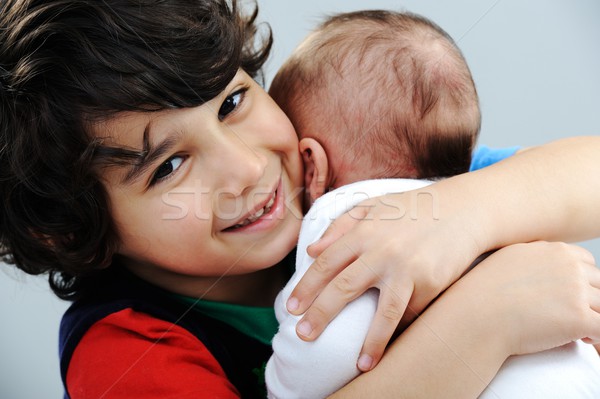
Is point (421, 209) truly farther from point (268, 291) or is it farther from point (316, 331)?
point (268, 291)

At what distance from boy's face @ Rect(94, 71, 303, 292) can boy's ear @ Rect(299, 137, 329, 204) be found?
0.02 meters

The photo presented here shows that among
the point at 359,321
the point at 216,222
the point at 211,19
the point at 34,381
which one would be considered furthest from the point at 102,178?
the point at 34,381

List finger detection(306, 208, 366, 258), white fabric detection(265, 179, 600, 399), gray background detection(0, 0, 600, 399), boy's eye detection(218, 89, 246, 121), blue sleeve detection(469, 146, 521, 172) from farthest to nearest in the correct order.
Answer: gray background detection(0, 0, 600, 399), blue sleeve detection(469, 146, 521, 172), boy's eye detection(218, 89, 246, 121), finger detection(306, 208, 366, 258), white fabric detection(265, 179, 600, 399)

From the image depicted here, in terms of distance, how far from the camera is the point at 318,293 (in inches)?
34.2

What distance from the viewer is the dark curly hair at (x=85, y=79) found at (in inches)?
35.0

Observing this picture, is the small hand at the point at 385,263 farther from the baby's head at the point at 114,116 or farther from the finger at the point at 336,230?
the baby's head at the point at 114,116

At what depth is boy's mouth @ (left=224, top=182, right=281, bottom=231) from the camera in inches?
40.4

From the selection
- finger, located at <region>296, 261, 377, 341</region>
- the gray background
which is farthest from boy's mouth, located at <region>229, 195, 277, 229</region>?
the gray background

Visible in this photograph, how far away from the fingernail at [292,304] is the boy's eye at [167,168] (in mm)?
243

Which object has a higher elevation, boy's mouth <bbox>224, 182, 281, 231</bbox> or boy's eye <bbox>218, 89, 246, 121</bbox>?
boy's eye <bbox>218, 89, 246, 121</bbox>

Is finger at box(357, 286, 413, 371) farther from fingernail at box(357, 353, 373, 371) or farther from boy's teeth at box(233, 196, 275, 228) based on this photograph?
boy's teeth at box(233, 196, 275, 228)

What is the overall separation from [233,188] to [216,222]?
64 mm

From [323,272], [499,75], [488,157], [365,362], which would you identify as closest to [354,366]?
[365,362]

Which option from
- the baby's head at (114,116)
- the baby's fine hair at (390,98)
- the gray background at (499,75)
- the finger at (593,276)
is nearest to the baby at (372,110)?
the baby's fine hair at (390,98)
